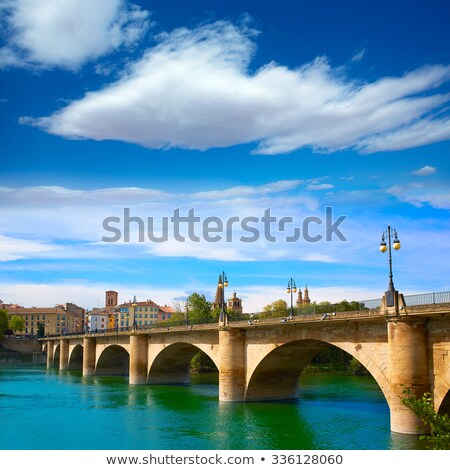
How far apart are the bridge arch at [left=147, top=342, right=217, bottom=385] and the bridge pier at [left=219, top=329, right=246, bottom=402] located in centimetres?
1495

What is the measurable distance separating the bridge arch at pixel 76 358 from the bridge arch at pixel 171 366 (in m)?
31.1

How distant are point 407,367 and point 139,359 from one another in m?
37.6

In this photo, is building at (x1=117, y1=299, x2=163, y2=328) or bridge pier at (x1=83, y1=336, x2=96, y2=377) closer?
bridge pier at (x1=83, y1=336, x2=96, y2=377)

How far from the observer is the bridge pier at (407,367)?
84.2 ft

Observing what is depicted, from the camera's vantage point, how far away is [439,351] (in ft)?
83.6

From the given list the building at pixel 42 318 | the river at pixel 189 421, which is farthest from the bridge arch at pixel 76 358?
the building at pixel 42 318

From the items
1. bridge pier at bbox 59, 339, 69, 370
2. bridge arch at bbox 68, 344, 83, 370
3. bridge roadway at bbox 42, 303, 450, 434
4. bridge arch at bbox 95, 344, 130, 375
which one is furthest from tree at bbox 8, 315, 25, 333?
bridge arch at bbox 95, 344, 130, 375

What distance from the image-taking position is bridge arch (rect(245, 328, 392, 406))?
34938 mm

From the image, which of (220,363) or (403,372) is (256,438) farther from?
(220,363)

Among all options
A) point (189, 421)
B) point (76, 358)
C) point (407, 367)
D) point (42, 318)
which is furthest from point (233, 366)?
point (42, 318)

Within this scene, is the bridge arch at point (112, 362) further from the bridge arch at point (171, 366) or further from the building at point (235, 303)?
the building at point (235, 303)

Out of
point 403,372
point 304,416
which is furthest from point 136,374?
point 403,372

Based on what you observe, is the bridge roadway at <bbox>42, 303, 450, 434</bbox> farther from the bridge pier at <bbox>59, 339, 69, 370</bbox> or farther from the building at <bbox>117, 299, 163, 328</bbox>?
the building at <bbox>117, 299, 163, 328</bbox>

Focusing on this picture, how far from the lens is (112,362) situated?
7525 cm
